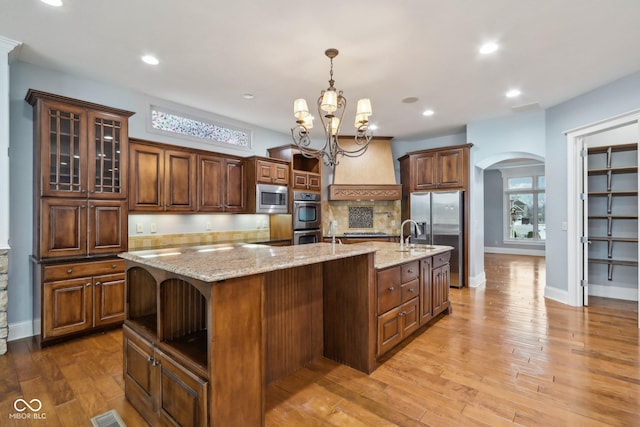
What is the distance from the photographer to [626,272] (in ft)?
15.2

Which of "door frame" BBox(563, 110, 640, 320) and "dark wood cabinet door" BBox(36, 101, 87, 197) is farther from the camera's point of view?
"door frame" BBox(563, 110, 640, 320)

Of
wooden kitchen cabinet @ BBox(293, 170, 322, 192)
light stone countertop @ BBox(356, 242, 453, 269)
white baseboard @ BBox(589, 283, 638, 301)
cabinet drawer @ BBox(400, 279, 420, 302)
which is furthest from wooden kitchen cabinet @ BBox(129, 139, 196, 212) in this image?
white baseboard @ BBox(589, 283, 638, 301)

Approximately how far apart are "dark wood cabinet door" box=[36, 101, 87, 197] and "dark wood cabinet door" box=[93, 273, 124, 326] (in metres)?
0.95

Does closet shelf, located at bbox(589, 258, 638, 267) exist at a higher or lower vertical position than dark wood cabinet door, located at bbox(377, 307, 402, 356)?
higher

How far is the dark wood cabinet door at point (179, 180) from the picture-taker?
414 cm

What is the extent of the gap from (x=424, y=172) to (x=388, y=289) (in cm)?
381

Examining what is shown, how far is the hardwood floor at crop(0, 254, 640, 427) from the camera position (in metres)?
1.99

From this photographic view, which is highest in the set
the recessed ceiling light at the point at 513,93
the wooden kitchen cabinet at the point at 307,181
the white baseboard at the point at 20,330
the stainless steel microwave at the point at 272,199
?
the recessed ceiling light at the point at 513,93

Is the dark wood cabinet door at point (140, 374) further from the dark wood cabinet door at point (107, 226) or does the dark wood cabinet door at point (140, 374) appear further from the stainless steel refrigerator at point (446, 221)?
the stainless steel refrigerator at point (446, 221)

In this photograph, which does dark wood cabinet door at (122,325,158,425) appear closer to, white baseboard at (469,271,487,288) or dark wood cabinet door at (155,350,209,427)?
dark wood cabinet door at (155,350,209,427)

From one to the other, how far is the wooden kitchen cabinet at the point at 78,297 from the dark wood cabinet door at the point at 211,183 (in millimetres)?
1450

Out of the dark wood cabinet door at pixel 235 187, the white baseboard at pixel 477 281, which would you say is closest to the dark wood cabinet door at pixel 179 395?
the dark wood cabinet door at pixel 235 187

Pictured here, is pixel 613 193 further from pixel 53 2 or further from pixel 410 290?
pixel 53 2

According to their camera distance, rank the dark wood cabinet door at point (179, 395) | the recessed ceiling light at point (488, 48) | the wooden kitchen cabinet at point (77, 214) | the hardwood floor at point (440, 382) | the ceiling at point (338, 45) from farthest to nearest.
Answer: the wooden kitchen cabinet at point (77, 214), the recessed ceiling light at point (488, 48), the ceiling at point (338, 45), the hardwood floor at point (440, 382), the dark wood cabinet door at point (179, 395)
